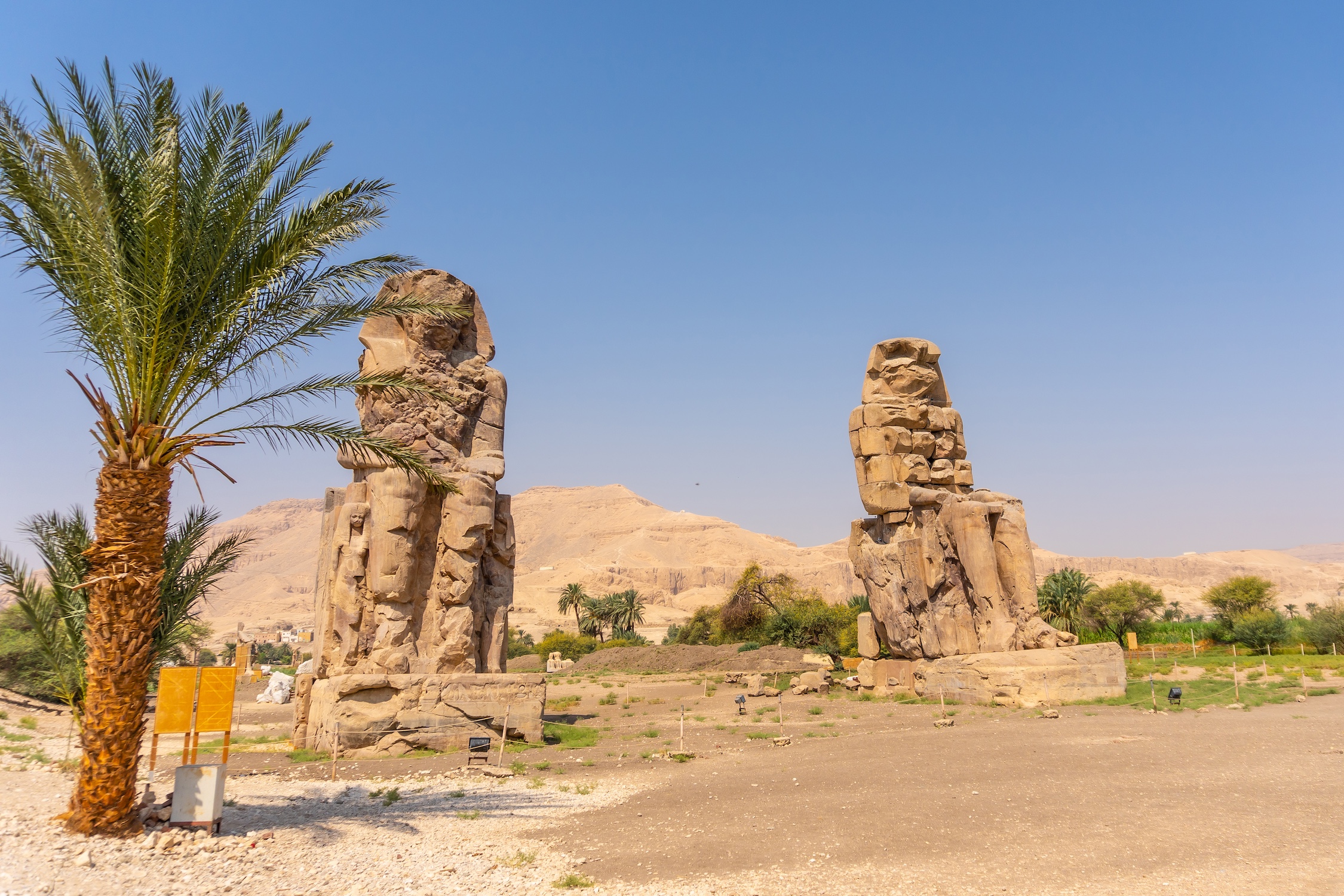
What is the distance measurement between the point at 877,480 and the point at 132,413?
561 inches

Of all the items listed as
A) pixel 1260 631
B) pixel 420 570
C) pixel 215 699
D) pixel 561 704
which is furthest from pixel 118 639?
pixel 1260 631

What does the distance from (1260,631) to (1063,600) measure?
6.13m

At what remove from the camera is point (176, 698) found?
24.0ft

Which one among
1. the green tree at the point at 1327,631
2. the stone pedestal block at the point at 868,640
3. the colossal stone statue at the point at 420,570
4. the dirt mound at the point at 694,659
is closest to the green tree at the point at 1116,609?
the green tree at the point at 1327,631

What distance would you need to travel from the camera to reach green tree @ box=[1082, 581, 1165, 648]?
115ft

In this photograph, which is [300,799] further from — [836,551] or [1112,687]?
[836,551]

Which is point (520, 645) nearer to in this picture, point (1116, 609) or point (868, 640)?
point (1116, 609)

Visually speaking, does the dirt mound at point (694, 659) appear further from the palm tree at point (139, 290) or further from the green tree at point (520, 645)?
the palm tree at point (139, 290)

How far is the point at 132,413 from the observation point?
21.7 ft

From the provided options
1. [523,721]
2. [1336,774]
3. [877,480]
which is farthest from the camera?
[877,480]

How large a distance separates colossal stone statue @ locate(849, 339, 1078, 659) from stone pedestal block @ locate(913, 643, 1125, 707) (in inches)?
A: 24.6

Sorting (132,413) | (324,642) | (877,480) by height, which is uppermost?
(877,480)

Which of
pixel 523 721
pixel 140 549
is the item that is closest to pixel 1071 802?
pixel 523 721

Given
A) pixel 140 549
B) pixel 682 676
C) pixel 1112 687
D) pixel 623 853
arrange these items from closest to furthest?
pixel 140 549 < pixel 623 853 < pixel 1112 687 < pixel 682 676
